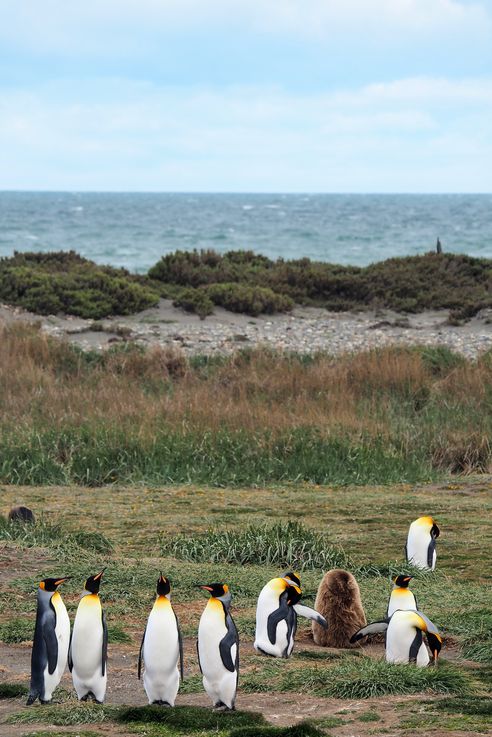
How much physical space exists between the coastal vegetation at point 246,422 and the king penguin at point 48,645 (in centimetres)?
731

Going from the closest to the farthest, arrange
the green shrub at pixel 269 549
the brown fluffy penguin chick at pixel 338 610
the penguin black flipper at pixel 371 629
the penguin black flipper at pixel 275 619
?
the penguin black flipper at pixel 275 619
the penguin black flipper at pixel 371 629
the brown fluffy penguin chick at pixel 338 610
the green shrub at pixel 269 549

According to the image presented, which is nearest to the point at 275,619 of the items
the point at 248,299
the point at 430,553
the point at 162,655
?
the point at 162,655

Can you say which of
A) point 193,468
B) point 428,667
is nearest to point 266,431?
point 193,468

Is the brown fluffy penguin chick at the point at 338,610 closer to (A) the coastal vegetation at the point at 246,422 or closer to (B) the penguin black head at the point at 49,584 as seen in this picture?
(B) the penguin black head at the point at 49,584

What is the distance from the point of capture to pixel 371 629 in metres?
7.10

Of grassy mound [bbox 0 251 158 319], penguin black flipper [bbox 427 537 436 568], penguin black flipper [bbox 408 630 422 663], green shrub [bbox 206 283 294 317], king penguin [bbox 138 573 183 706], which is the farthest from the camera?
green shrub [bbox 206 283 294 317]

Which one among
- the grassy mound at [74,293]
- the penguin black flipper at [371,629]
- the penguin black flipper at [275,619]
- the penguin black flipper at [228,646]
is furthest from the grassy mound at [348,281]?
the penguin black flipper at [228,646]

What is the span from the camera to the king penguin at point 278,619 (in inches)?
270

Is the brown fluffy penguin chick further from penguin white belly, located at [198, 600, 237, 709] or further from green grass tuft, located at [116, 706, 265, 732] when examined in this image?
green grass tuft, located at [116, 706, 265, 732]

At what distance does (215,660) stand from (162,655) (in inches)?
10.8

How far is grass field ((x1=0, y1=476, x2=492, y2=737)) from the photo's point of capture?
5.49 meters

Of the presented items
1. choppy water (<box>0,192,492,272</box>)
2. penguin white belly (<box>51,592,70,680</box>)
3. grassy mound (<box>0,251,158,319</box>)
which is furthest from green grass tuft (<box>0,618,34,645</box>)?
choppy water (<box>0,192,492,272</box>)

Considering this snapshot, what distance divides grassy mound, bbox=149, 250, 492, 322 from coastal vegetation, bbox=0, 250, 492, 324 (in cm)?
2

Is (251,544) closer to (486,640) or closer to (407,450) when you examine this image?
(486,640)
